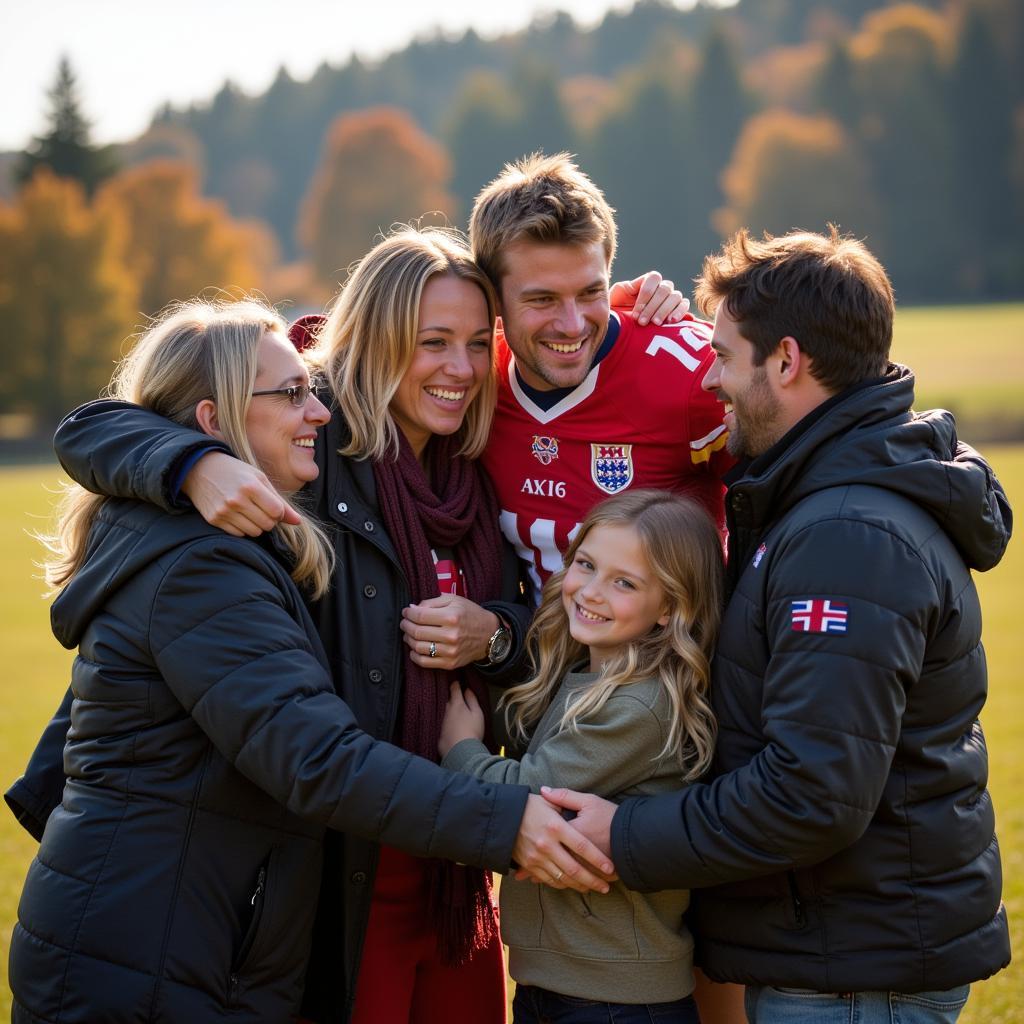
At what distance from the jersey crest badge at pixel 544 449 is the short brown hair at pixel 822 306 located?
115cm

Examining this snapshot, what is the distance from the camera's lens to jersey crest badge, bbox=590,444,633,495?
414 cm

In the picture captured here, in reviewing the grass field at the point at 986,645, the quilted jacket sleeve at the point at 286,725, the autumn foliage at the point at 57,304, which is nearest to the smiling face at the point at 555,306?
the quilted jacket sleeve at the point at 286,725

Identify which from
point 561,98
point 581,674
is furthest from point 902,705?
point 561,98

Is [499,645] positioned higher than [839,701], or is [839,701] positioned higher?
[839,701]

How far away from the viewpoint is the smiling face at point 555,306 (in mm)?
4086

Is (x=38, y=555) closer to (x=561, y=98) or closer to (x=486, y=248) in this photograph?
(x=486, y=248)

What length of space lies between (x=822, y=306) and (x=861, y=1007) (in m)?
1.69

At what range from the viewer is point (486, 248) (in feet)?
13.6

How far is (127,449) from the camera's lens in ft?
10.1

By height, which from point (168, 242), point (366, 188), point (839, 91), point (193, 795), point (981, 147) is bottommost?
point (193, 795)

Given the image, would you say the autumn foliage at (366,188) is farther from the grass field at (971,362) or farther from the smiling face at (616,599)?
the smiling face at (616,599)

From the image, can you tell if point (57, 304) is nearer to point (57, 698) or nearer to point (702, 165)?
point (57, 698)

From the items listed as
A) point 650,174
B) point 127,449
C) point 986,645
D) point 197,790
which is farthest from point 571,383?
point 650,174

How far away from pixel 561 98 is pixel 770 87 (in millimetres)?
18109
